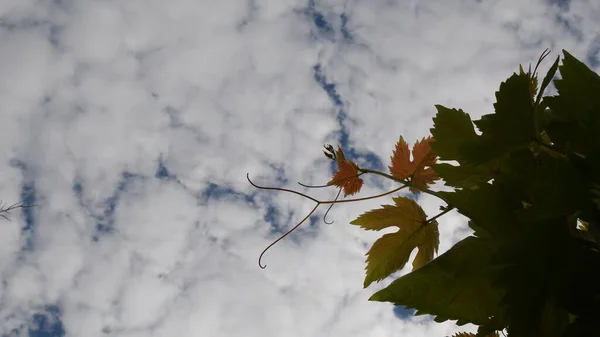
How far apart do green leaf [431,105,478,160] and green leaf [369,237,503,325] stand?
0.15 meters

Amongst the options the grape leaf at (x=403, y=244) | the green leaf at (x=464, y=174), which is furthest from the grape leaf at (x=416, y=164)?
the green leaf at (x=464, y=174)

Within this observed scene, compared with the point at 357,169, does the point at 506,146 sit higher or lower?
lower

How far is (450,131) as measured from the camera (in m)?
0.75

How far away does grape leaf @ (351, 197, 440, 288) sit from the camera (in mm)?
906

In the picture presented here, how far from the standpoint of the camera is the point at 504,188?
2.05 ft

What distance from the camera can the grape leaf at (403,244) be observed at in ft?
2.97

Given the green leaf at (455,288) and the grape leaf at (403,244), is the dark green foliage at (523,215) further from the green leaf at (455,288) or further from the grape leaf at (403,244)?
the grape leaf at (403,244)

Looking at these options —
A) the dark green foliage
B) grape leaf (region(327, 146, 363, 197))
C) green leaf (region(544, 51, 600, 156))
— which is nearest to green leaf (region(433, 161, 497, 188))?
the dark green foliage

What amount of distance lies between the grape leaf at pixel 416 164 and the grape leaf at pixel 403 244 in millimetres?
49

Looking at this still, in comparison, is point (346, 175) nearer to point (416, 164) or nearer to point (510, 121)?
point (416, 164)

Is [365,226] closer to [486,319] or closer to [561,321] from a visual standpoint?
[486,319]

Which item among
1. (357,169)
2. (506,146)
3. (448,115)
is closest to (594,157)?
(506,146)

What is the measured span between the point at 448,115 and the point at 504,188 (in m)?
0.17

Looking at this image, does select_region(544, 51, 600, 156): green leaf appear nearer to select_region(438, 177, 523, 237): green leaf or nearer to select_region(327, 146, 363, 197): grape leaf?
select_region(438, 177, 523, 237): green leaf
